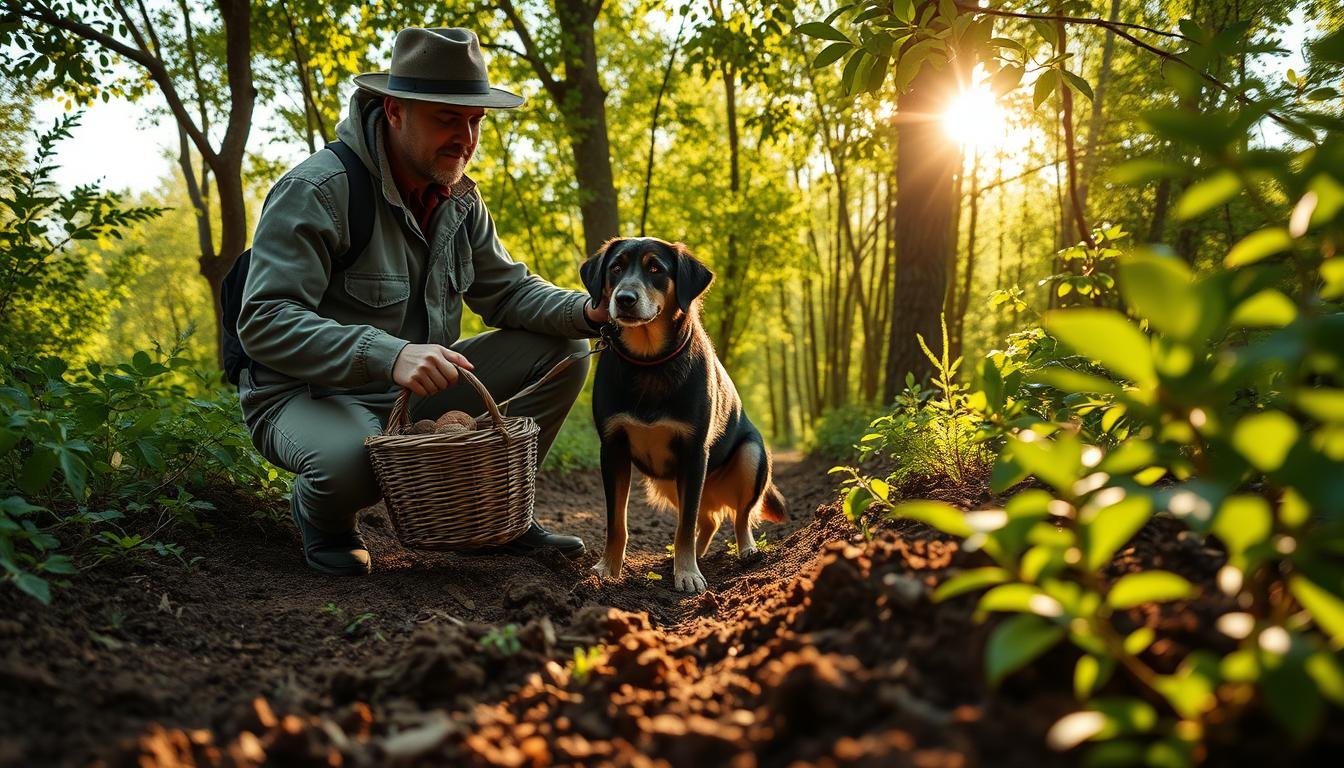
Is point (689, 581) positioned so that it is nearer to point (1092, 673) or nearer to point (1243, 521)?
point (1092, 673)

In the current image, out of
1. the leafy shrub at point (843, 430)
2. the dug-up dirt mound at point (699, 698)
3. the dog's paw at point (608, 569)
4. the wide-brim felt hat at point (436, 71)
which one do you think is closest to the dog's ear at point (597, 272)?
the wide-brim felt hat at point (436, 71)

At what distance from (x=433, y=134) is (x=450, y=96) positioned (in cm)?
18

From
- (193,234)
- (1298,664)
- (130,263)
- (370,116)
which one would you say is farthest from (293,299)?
(193,234)

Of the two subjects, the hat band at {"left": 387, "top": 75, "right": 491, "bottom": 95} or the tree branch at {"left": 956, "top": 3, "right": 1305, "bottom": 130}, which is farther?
the hat band at {"left": 387, "top": 75, "right": 491, "bottom": 95}

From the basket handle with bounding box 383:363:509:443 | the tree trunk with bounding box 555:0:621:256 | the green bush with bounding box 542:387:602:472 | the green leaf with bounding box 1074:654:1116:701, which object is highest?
the tree trunk with bounding box 555:0:621:256

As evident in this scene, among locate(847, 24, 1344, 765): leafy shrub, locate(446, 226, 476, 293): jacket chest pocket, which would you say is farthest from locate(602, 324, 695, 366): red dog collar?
locate(847, 24, 1344, 765): leafy shrub

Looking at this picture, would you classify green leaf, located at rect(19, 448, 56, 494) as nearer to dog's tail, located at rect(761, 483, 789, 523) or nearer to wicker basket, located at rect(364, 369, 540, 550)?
wicker basket, located at rect(364, 369, 540, 550)

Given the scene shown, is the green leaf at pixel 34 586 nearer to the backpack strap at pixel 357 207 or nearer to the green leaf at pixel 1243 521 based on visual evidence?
the backpack strap at pixel 357 207

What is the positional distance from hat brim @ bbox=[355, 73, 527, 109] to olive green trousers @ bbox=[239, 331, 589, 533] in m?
1.16

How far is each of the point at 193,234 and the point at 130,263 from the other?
1047 inches

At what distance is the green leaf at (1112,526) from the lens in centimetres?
110

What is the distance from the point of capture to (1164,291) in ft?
3.49

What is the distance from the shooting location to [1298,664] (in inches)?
40.1

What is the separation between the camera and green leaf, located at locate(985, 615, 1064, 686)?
3.59ft
